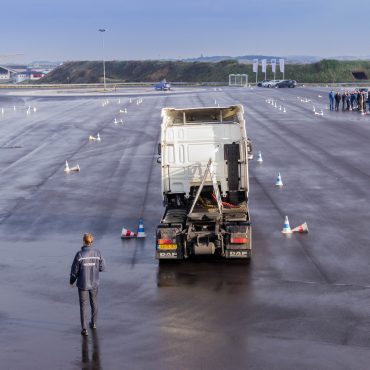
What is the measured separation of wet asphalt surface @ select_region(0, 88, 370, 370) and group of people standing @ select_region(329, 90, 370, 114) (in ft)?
87.6

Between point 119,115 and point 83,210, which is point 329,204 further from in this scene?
Result: point 119,115

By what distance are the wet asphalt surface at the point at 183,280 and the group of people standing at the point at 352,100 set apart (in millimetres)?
26710

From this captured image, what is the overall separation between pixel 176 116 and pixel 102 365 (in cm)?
967

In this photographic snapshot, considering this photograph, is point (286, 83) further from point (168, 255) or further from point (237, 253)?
point (168, 255)

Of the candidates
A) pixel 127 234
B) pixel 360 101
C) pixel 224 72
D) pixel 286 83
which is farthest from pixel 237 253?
pixel 224 72

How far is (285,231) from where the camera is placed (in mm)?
18297

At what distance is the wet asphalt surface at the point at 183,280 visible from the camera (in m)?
10.9

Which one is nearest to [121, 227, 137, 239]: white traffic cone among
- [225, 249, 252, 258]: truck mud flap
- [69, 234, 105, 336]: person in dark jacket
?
[225, 249, 252, 258]: truck mud flap

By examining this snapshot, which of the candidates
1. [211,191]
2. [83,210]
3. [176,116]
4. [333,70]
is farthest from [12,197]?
[333,70]

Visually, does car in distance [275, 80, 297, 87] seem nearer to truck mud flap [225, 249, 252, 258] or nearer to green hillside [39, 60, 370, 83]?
green hillside [39, 60, 370, 83]

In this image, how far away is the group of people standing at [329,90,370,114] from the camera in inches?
2237

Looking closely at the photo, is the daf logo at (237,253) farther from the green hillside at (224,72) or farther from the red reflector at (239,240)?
the green hillside at (224,72)

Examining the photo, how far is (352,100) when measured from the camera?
193ft

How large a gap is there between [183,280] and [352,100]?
155ft
